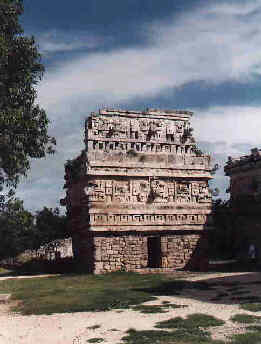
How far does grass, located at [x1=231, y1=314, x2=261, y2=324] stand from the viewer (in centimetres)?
1060

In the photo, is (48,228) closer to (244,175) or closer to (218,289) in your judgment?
(244,175)

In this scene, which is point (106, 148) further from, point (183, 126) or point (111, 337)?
point (111, 337)

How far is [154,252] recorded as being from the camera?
925 inches

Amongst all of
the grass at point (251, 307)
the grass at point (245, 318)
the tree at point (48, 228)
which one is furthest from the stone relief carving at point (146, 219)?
the tree at point (48, 228)

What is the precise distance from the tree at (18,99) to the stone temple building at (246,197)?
12.5m

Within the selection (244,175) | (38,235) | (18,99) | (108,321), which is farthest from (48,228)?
(108,321)

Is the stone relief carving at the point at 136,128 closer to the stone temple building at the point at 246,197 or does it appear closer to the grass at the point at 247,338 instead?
the stone temple building at the point at 246,197

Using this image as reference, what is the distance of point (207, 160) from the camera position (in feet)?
79.8

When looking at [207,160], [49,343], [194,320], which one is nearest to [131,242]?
[207,160]

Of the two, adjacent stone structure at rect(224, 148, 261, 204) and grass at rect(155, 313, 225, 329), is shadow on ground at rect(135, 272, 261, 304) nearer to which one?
grass at rect(155, 313, 225, 329)

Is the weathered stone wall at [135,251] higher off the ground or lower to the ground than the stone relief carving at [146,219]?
lower

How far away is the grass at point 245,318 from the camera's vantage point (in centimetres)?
1060

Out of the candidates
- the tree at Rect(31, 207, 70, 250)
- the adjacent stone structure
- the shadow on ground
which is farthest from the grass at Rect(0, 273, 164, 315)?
the tree at Rect(31, 207, 70, 250)

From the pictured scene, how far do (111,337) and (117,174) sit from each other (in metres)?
13.0
